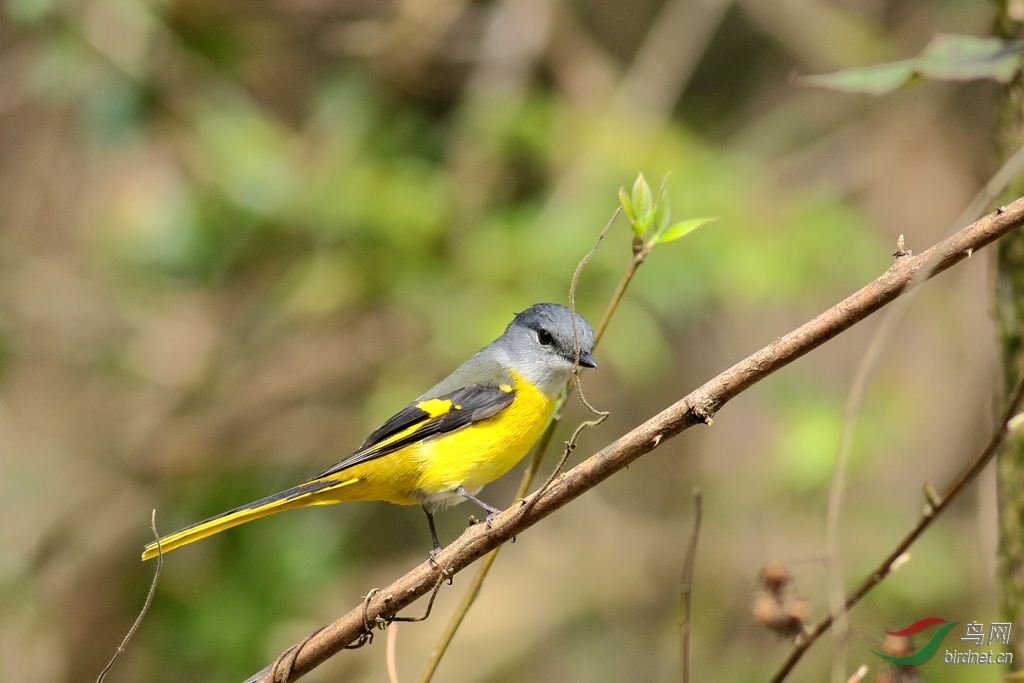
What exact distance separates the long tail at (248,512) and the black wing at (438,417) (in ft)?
0.71

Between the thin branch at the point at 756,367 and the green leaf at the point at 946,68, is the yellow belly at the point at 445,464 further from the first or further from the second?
the green leaf at the point at 946,68

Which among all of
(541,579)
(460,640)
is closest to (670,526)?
(541,579)

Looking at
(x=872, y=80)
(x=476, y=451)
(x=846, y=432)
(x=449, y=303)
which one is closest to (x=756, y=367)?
(x=846, y=432)

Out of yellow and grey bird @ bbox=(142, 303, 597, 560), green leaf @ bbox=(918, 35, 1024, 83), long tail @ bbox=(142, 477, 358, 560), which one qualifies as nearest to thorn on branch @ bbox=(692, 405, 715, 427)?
green leaf @ bbox=(918, 35, 1024, 83)

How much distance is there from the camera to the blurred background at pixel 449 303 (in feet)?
14.4

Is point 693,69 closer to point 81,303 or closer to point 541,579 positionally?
point 541,579

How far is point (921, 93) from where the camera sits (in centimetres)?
538

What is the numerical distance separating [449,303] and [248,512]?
6.34 ft

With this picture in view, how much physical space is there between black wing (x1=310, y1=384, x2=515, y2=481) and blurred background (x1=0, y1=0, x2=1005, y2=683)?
797mm

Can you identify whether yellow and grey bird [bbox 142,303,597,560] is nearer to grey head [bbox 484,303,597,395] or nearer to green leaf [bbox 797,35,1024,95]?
grey head [bbox 484,303,597,395]

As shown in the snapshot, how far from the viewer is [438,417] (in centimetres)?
305

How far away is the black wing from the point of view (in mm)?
2971

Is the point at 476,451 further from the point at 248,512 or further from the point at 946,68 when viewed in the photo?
the point at 946,68

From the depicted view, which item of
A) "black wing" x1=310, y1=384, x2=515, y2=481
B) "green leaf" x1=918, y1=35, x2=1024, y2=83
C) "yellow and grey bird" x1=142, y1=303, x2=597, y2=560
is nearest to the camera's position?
"green leaf" x1=918, y1=35, x2=1024, y2=83
